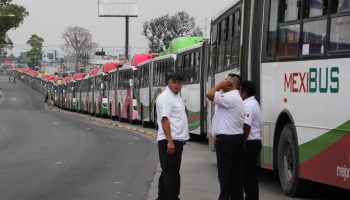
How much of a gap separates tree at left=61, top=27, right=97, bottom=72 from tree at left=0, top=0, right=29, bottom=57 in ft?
150

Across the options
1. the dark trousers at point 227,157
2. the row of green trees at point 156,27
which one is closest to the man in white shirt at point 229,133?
the dark trousers at point 227,157

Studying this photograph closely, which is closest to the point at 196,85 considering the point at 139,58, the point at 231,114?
the point at 231,114

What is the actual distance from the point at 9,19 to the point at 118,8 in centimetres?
1408

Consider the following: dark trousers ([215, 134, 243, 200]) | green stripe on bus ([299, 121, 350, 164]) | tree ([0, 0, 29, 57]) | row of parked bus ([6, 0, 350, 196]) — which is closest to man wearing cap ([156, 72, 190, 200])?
dark trousers ([215, 134, 243, 200])

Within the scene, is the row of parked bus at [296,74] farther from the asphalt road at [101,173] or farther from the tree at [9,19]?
the tree at [9,19]

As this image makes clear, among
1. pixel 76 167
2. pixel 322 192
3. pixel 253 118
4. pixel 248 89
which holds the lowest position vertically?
pixel 76 167

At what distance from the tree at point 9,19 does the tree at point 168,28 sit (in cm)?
2229

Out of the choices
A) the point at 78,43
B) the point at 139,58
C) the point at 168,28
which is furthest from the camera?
the point at 78,43

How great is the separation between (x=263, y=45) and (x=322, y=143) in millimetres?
Answer: 2988

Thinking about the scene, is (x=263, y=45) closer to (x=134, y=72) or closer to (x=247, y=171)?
(x=247, y=171)

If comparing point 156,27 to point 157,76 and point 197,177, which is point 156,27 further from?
point 197,177

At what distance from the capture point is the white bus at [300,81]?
360 inches

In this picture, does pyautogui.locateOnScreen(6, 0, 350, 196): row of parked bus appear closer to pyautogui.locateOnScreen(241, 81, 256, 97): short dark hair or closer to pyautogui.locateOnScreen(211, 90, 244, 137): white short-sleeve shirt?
pyautogui.locateOnScreen(241, 81, 256, 97): short dark hair

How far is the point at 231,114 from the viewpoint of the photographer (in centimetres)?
926
